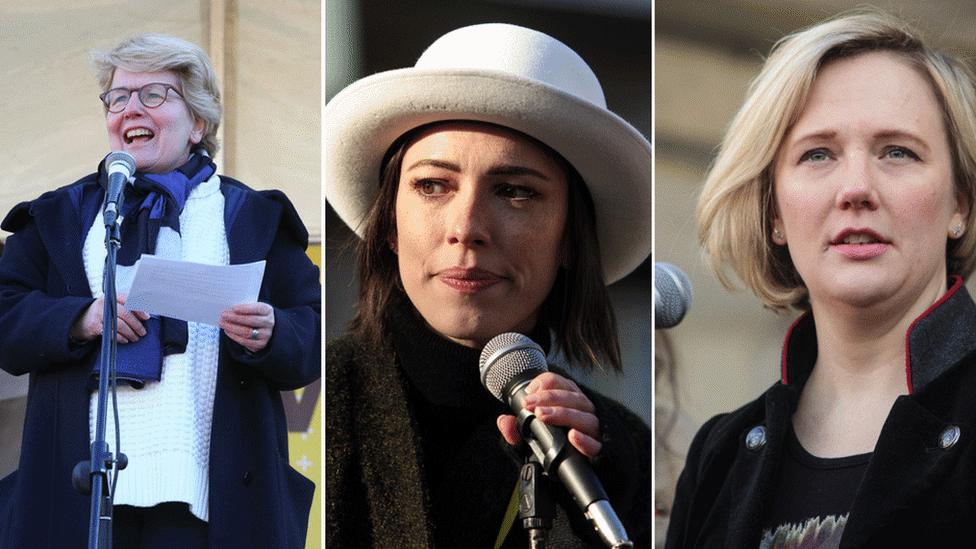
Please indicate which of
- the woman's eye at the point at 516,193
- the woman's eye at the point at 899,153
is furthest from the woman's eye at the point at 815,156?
the woman's eye at the point at 516,193

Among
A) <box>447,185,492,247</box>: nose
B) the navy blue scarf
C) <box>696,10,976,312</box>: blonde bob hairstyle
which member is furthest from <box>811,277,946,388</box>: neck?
the navy blue scarf

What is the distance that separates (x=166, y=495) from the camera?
18.5ft

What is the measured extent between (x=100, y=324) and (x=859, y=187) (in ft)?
7.55

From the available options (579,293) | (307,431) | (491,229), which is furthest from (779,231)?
(307,431)

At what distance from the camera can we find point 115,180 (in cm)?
509

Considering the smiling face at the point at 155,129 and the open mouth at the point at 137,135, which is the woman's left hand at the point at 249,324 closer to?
the smiling face at the point at 155,129

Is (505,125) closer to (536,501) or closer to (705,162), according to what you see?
(705,162)

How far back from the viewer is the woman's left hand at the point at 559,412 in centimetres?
437

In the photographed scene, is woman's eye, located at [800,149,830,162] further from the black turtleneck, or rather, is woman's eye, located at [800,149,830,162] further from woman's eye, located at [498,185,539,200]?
the black turtleneck

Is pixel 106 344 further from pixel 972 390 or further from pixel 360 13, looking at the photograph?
pixel 972 390

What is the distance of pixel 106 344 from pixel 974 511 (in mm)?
2439

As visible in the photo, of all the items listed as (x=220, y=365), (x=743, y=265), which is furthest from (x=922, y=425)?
(x=220, y=365)

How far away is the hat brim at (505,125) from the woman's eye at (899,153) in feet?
2.39

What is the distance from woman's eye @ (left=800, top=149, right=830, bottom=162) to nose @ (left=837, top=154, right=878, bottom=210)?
81mm
